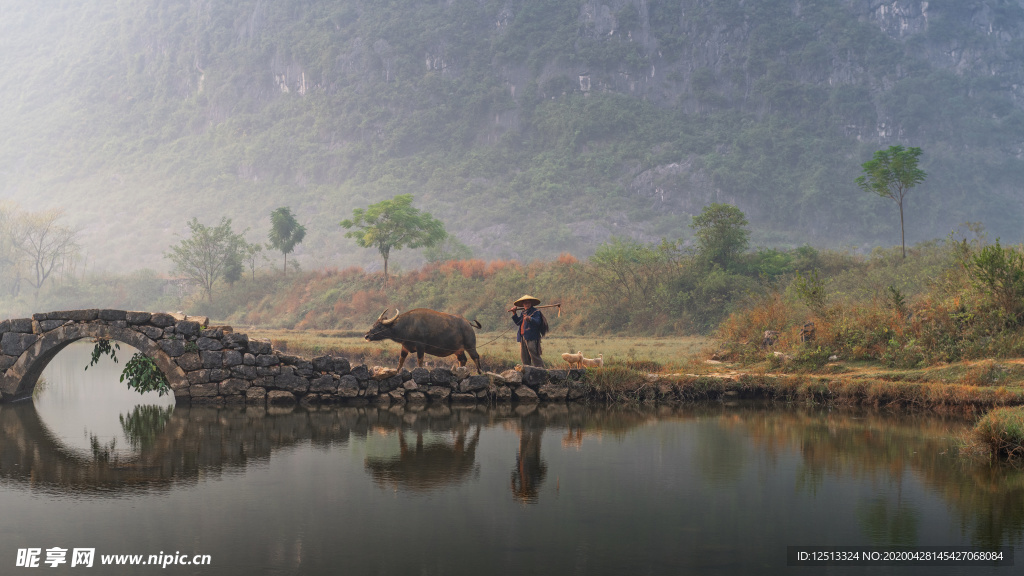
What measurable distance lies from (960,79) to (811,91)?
21828 millimetres

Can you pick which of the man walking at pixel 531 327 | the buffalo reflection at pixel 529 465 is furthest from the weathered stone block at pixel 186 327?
the buffalo reflection at pixel 529 465

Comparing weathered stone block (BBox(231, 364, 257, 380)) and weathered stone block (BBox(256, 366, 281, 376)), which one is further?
weathered stone block (BBox(256, 366, 281, 376))

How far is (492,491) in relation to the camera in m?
9.22

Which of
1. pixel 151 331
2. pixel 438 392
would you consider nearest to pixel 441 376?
pixel 438 392

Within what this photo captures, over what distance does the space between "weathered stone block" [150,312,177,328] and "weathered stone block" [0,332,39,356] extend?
2252 millimetres

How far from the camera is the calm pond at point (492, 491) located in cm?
716

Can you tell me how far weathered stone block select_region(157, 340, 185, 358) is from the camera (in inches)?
585

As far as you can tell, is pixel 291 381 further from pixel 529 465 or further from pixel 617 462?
pixel 617 462

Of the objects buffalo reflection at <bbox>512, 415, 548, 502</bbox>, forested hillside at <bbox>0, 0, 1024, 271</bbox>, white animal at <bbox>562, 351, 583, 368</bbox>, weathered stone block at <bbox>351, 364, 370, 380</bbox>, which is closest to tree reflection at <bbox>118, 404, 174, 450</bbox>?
weathered stone block at <bbox>351, 364, 370, 380</bbox>

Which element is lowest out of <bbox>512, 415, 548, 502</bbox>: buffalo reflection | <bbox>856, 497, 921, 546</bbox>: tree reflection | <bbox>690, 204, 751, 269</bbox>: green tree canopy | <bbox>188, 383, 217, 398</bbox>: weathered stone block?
<bbox>856, 497, 921, 546</bbox>: tree reflection

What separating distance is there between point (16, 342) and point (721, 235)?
2736 centimetres

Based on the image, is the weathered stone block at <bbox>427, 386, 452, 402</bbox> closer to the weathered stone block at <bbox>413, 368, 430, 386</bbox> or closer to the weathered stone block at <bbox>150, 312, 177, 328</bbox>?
the weathered stone block at <bbox>413, 368, 430, 386</bbox>

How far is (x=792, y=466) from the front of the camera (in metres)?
10.4

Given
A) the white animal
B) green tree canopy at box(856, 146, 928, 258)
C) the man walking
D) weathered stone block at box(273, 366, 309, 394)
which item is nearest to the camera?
→ weathered stone block at box(273, 366, 309, 394)
